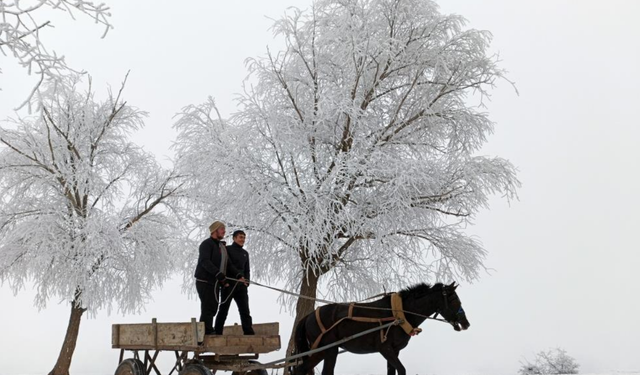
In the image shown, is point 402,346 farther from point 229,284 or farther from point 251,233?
point 251,233

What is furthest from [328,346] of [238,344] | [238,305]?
[238,305]

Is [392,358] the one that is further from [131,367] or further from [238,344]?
[131,367]

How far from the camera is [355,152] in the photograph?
13.4 m

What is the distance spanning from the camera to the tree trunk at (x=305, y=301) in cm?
1365

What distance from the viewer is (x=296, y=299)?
14.6 meters

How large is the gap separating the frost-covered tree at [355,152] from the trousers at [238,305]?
8.05ft

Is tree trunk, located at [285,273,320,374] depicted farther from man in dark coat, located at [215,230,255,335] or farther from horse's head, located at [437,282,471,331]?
horse's head, located at [437,282,471,331]

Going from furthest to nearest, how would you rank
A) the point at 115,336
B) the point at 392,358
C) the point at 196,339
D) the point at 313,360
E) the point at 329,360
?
the point at 115,336 → the point at 313,360 → the point at 329,360 → the point at 196,339 → the point at 392,358

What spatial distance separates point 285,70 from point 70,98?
777 cm

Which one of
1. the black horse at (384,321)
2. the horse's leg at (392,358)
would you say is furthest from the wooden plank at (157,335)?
the horse's leg at (392,358)

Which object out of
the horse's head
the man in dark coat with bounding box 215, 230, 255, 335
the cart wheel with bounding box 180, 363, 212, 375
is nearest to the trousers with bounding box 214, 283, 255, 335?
the man in dark coat with bounding box 215, 230, 255, 335

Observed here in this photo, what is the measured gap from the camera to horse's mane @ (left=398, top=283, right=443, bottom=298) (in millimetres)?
9062

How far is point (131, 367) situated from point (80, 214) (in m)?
8.39

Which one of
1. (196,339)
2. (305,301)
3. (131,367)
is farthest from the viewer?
(305,301)
